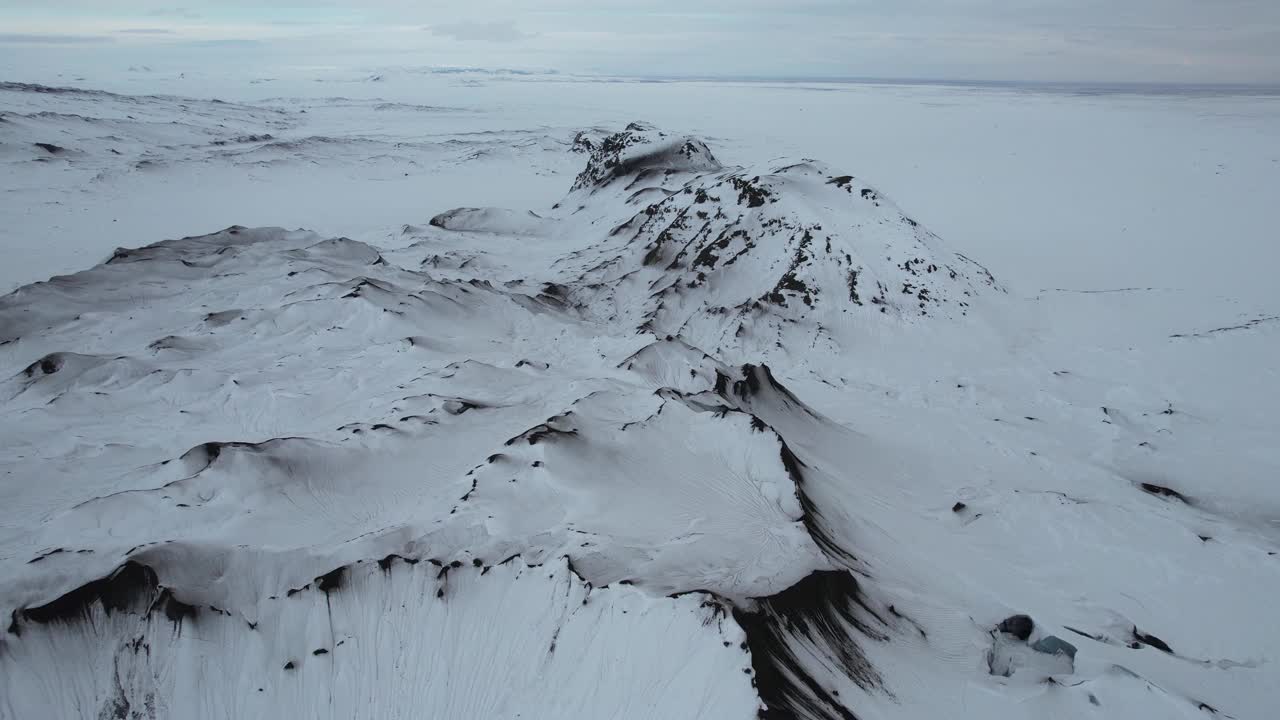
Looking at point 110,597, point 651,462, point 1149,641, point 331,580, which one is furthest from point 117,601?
point 1149,641

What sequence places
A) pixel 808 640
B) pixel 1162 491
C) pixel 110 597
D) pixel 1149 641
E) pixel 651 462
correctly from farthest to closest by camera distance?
pixel 1162 491 < pixel 651 462 < pixel 1149 641 < pixel 110 597 < pixel 808 640

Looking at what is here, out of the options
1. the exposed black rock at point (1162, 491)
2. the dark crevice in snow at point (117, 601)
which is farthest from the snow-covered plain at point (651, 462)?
the exposed black rock at point (1162, 491)

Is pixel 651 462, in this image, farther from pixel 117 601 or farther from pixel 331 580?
pixel 117 601

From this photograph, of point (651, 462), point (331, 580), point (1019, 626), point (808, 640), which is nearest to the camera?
point (808, 640)

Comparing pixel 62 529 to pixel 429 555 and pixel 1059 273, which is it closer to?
pixel 429 555

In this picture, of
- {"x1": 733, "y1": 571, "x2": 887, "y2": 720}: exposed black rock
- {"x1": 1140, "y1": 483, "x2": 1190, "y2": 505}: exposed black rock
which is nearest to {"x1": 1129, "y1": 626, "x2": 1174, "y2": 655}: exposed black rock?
{"x1": 733, "y1": 571, "x2": 887, "y2": 720}: exposed black rock

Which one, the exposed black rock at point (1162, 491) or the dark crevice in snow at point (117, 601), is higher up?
the dark crevice in snow at point (117, 601)

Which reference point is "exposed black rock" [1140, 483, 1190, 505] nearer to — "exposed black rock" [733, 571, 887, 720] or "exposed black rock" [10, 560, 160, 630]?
"exposed black rock" [733, 571, 887, 720]

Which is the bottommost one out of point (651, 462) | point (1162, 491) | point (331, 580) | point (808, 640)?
point (1162, 491)

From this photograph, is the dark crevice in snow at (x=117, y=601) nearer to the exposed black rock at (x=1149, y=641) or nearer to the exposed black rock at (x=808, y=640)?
the exposed black rock at (x=808, y=640)

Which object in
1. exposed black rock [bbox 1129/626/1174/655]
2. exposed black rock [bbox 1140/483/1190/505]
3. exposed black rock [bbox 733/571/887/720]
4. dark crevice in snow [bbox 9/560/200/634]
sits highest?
exposed black rock [bbox 733/571/887/720]
